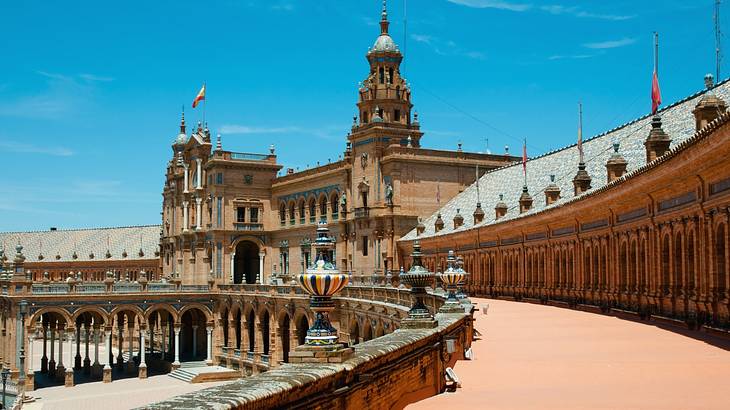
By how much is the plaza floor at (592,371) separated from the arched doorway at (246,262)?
2486 inches

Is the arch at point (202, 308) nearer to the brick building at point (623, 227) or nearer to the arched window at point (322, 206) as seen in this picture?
the arched window at point (322, 206)

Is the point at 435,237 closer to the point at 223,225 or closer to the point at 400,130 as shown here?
the point at 400,130

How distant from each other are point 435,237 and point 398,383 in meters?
47.9

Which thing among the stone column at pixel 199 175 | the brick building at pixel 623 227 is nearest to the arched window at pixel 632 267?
the brick building at pixel 623 227

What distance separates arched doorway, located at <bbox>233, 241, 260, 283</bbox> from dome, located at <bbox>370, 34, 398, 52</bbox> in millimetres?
25639

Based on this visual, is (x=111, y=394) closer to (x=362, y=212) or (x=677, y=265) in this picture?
(x=362, y=212)

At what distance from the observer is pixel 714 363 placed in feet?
54.2

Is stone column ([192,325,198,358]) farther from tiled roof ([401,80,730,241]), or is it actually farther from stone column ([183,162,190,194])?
tiled roof ([401,80,730,241])

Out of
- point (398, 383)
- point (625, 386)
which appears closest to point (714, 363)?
point (625, 386)

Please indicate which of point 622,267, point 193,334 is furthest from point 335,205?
point 622,267

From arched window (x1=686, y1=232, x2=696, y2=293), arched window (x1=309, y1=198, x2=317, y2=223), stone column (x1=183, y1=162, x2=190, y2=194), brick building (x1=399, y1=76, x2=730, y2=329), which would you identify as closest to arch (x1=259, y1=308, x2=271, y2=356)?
arched window (x1=309, y1=198, x2=317, y2=223)

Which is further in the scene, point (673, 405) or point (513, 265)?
point (513, 265)

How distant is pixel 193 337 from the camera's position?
81.6m

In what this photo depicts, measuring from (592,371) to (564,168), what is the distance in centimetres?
3781
